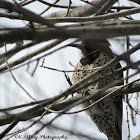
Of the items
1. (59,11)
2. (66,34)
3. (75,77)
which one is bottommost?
(75,77)

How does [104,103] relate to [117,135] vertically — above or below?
above

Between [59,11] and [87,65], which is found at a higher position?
[59,11]

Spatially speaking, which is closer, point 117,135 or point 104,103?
point 104,103

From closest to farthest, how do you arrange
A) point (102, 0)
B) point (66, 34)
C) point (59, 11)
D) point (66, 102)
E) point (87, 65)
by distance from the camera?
point (66, 34), point (66, 102), point (102, 0), point (59, 11), point (87, 65)

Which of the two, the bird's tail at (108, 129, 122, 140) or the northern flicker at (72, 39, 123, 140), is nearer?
the northern flicker at (72, 39, 123, 140)

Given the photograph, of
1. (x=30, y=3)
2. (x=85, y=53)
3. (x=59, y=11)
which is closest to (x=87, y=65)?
(x=85, y=53)

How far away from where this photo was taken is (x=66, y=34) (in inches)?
54.6

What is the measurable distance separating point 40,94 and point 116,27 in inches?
59.5

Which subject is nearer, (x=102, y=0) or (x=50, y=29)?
(x=50, y=29)

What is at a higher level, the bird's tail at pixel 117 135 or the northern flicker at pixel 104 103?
the northern flicker at pixel 104 103

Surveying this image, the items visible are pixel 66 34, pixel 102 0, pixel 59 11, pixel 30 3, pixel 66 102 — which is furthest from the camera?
pixel 59 11

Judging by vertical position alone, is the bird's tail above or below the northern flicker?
below

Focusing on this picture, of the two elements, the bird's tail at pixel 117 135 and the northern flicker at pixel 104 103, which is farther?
the bird's tail at pixel 117 135

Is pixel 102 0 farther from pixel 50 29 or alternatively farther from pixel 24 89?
pixel 50 29
